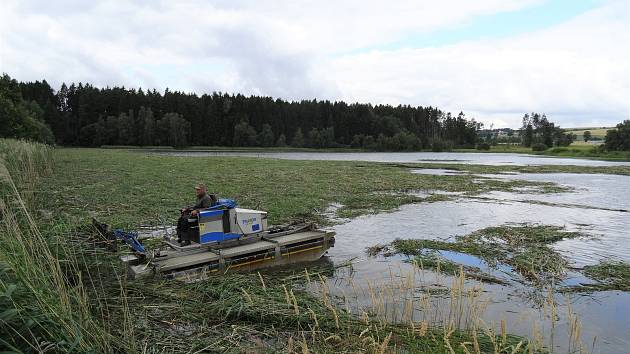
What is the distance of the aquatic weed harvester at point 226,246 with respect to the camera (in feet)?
32.2

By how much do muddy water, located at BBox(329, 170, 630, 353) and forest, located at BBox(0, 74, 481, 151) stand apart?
92881 millimetres

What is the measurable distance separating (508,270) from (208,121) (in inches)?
4496

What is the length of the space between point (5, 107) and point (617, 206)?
2172 inches

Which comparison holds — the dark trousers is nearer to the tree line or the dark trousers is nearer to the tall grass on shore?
the tall grass on shore

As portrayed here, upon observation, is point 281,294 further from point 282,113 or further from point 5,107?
point 282,113

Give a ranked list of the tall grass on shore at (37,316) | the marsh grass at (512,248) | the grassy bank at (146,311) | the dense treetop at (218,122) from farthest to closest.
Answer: the dense treetop at (218,122)
the marsh grass at (512,248)
the grassy bank at (146,311)
the tall grass on shore at (37,316)

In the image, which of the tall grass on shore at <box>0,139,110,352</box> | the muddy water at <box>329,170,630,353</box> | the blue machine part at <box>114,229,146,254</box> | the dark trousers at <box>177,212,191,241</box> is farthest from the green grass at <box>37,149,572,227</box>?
the tall grass on shore at <box>0,139,110,352</box>

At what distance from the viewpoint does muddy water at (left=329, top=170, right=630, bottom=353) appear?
28.0 feet

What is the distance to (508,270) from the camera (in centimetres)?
1221

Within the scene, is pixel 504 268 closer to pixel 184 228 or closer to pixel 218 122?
pixel 184 228

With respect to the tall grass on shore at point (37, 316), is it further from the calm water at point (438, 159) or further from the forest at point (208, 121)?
the forest at point (208, 121)

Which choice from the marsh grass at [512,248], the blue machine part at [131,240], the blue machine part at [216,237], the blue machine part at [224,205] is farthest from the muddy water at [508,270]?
the blue machine part at [131,240]

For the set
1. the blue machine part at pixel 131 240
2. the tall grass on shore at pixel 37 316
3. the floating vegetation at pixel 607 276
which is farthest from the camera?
the floating vegetation at pixel 607 276

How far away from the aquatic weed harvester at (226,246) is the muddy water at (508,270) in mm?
1404
